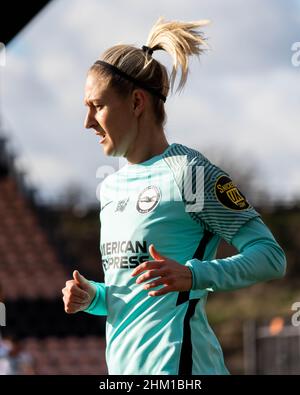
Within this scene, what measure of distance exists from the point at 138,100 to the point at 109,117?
0.13m

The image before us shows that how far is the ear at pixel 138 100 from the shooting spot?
126 inches

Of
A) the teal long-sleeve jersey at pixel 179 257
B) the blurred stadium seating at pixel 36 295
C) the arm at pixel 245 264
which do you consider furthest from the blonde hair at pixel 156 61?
the blurred stadium seating at pixel 36 295

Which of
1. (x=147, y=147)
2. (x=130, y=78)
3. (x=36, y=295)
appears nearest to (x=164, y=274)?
(x=147, y=147)

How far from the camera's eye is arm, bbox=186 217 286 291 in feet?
9.45

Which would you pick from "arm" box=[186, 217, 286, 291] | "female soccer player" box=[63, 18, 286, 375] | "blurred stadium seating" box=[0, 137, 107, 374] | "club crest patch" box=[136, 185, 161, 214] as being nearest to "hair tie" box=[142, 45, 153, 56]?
"female soccer player" box=[63, 18, 286, 375]

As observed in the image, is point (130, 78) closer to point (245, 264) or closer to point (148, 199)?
point (148, 199)

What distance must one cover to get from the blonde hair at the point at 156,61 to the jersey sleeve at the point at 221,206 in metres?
0.36

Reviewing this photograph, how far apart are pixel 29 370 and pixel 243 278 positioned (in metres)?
7.58

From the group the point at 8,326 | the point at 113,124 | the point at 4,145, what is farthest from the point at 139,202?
the point at 4,145

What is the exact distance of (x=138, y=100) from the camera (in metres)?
3.20

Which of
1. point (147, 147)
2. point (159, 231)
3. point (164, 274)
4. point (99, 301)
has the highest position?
point (147, 147)

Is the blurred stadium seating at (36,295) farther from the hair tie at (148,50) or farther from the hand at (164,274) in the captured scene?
the hand at (164,274)

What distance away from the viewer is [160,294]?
2.81 m
